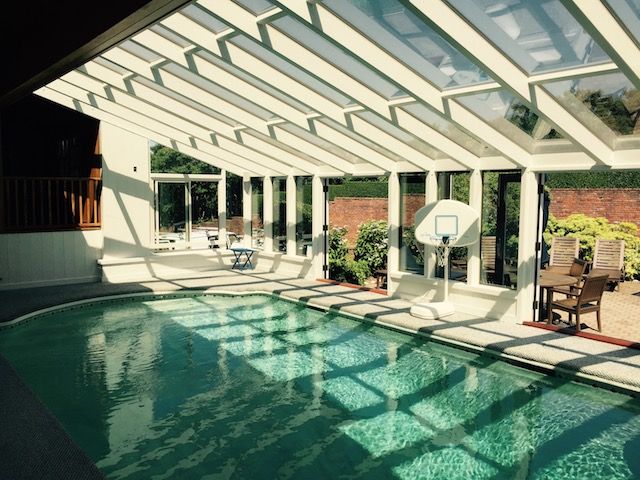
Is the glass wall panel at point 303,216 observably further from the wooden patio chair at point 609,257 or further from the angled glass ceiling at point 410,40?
the angled glass ceiling at point 410,40

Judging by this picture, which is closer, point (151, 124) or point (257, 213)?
point (151, 124)

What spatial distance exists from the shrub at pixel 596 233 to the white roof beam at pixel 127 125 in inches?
323

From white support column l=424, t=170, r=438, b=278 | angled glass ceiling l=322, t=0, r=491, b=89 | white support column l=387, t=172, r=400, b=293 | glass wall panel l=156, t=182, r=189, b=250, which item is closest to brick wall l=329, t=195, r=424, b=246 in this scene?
glass wall panel l=156, t=182, r=189, b=250

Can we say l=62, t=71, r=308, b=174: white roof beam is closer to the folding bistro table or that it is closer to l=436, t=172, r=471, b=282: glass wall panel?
the folding bistro table

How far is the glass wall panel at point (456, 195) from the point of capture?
34.2 feet

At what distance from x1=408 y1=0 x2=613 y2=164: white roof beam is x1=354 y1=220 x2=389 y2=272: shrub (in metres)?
6.60

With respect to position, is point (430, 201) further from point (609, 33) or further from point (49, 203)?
point (49, 203)

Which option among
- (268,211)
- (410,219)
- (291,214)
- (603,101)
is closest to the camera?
(603,101)

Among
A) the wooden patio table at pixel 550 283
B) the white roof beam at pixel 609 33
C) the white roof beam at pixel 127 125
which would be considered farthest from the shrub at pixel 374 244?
the white roof beam at pixel 609 33

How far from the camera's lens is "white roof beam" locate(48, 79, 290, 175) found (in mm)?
11711

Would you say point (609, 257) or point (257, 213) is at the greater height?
point (257, 213)

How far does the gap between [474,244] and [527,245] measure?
104 cm

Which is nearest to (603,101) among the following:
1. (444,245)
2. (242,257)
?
(444,245)

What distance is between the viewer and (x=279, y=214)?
15375 mm
